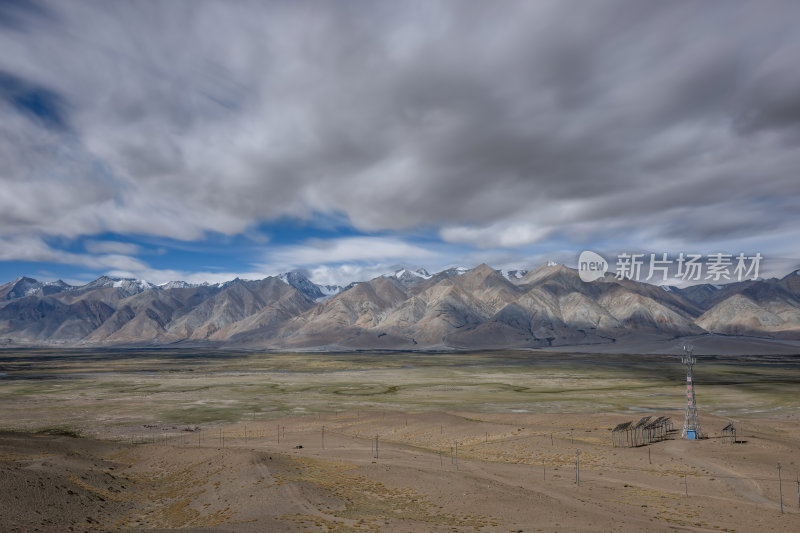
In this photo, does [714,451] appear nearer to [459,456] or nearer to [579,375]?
[459,456]

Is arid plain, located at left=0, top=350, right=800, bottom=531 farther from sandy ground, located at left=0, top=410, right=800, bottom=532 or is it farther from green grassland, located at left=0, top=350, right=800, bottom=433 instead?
green grassland, located at left=0, top=350, right=800, bottom=433

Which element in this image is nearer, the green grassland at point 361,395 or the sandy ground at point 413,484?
the sandy ground at point 413,484

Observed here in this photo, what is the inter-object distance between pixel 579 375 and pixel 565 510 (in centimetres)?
15180

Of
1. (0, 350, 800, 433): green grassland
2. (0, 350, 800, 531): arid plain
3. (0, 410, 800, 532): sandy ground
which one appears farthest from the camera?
(0, 350, 800, 433): green grassland

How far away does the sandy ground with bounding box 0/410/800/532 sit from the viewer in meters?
31.3

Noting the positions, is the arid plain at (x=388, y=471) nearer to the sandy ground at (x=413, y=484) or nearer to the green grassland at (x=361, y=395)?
the sandy ground at (x=413, y=484)

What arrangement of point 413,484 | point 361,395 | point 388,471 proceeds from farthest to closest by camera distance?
point 361,395 → point 388,471 → point 413,484

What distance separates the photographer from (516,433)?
201 ft

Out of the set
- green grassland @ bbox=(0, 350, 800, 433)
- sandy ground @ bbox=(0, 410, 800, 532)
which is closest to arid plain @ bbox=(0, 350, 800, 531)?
sandy ground @ bbox=(0, 410, 800, 532)

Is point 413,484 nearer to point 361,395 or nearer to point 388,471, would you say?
point 388,471

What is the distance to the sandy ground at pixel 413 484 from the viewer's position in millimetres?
31266

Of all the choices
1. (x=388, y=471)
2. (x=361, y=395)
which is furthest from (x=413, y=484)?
(x=361, y=395)

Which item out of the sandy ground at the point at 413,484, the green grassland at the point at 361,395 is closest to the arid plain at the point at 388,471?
the sandy ground at the point at 413,484

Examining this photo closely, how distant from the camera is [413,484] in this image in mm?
39375
